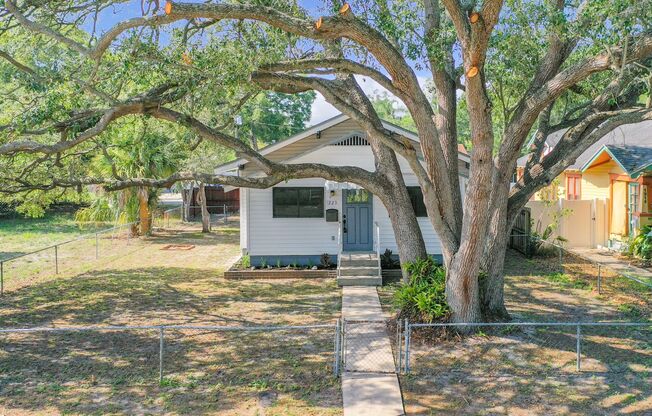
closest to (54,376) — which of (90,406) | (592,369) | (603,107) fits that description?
(90,406)

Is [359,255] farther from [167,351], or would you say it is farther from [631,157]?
[631,157]

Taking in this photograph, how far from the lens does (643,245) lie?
656 inches

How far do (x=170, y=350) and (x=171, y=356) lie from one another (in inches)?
13.4

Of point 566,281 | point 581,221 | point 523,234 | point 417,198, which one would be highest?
point 417,198

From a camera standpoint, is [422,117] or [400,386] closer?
[400,386]

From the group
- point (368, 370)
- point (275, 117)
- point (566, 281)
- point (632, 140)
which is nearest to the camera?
point (368, 370)

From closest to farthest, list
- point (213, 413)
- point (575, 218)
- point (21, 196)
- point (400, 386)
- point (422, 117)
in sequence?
1. point (213, 413)
2. point (400, 386)
3. point (422, 117)
4. point (21, 196)
5. point (575, 218)

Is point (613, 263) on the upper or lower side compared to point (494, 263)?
lower

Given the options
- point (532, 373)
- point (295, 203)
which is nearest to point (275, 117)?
point (295, 203)

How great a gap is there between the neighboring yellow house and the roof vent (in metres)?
7.64

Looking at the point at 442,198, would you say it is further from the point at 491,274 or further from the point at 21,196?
the point at 21,196

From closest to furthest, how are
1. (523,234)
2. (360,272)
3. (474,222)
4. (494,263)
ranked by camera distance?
1. (474,222)
2. (494,263)
3. (360,272)
4. (523,234)

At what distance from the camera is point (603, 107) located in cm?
1041

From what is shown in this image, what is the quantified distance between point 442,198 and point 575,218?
1213 centimetres
